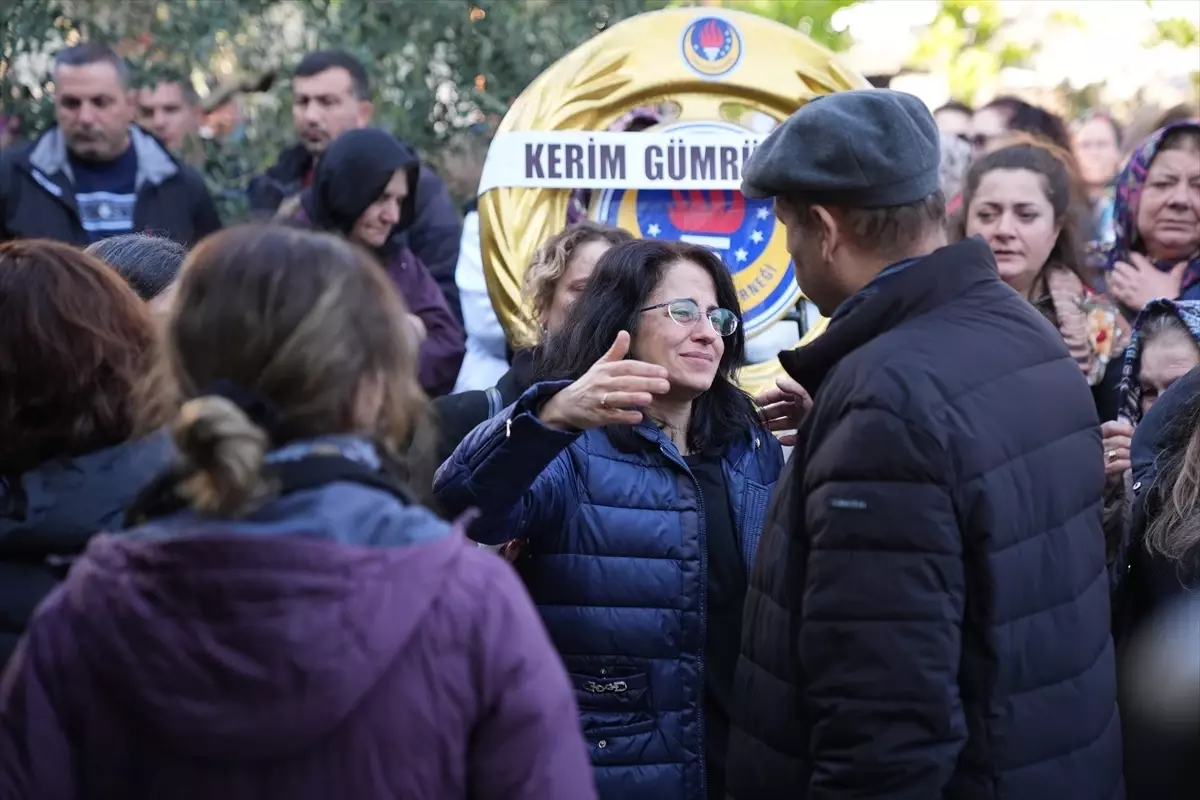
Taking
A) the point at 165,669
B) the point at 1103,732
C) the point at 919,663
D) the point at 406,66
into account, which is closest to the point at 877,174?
the point at 919,663

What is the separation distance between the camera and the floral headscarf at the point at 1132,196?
15.8 ft

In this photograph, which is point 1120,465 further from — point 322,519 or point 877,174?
point 322,519

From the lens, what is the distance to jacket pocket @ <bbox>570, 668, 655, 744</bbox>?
2.97 m

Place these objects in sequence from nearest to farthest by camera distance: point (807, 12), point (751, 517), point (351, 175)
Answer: point (751, 517) < point (351, 175) < point (807, 12)

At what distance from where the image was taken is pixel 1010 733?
2264 mm

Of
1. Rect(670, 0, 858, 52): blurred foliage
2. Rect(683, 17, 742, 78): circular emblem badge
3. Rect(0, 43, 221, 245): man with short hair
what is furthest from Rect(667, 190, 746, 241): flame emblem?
Rect(670, 0, 858, 52): blurred foliage

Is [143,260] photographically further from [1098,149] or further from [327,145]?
[1098,149]

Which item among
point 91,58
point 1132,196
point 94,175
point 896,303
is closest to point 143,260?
point 896,303

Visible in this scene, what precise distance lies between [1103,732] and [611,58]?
2413 millimetres

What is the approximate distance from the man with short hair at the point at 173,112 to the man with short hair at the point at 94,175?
807mm

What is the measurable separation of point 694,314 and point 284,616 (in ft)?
5.70

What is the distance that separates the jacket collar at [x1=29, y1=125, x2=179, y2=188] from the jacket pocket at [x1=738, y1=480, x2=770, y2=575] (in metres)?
3.56

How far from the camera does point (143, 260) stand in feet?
10.9

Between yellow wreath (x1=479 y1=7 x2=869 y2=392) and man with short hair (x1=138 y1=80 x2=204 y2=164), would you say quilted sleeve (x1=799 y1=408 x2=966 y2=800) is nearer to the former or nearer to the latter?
yellow wreath (x1=479 y1=7 x2=869 y2=392)
